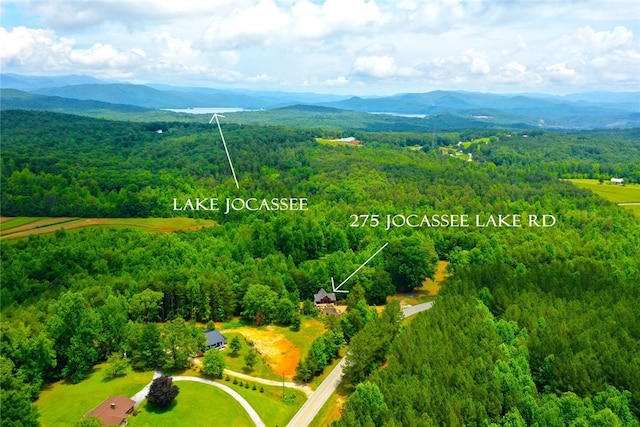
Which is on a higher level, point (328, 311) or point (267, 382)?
point (267, 382)

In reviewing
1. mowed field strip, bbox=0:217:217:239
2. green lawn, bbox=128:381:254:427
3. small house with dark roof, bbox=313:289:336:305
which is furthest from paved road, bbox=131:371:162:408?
mowed field strip, bbox=0:217:217:239

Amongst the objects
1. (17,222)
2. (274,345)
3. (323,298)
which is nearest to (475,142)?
(323,298)

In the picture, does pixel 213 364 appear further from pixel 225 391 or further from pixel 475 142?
pixel 475 142

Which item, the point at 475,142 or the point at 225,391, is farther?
the point at 475,142

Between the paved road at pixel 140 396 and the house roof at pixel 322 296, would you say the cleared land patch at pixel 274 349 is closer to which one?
the house roof at pixel 322 296

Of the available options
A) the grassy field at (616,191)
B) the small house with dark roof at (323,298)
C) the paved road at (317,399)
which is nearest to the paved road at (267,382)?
the paved road at (317,399)

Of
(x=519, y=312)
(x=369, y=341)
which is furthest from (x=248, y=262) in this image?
(x=519, y=312)

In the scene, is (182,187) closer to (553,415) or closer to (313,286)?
(313,286)
